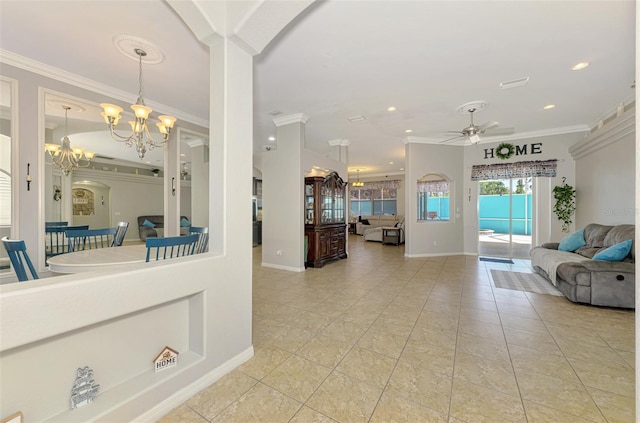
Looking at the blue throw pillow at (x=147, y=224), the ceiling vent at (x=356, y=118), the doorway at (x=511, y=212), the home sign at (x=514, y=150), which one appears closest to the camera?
the ceiling vent at (x=356, y=118)

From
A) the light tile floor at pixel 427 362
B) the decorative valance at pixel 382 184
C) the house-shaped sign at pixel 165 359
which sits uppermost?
the decorative valance at pixel 382 184

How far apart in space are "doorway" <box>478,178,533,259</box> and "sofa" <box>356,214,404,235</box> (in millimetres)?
4403

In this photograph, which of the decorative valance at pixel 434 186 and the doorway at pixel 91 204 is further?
the doorway at pixel 91 204

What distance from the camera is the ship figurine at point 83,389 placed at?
132cm

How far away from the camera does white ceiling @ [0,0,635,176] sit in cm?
228

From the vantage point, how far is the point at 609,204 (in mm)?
4441

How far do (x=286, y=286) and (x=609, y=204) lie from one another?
5794 millimetres

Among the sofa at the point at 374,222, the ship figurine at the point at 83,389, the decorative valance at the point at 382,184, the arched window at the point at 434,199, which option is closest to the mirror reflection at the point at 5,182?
the ship figurine at the point at 83,389

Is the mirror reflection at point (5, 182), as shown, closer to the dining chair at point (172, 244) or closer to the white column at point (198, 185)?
the dining chair at point (172, 244)

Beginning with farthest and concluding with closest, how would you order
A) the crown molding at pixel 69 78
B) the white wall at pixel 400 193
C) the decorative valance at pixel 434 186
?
the white wall at pixel 400 193, the decorative valance at pixel 434 186, the crown molding at pixel 69 78

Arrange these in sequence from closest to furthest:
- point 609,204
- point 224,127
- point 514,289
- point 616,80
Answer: point 224,127 → point 616,80 → point 514,289 → point 609,204

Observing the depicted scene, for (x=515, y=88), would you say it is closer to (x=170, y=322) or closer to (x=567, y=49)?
(x=567, y=49)

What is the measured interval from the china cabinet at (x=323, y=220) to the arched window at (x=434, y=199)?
2324 mm

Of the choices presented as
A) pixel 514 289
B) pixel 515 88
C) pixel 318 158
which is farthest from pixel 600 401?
pixel 318 158
